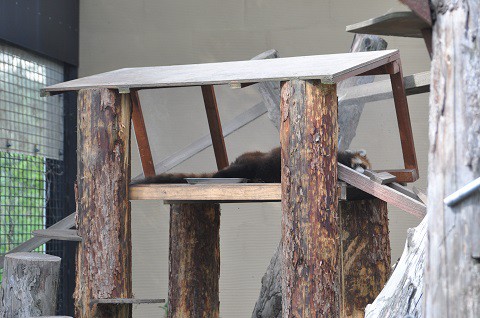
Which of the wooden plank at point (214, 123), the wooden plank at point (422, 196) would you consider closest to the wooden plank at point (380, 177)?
the wooden plank at point (422, 196)

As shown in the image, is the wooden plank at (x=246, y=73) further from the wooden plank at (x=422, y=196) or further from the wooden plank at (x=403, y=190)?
the wooden plank at (x=422, y=196)

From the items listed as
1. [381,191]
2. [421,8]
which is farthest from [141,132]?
[421,8]

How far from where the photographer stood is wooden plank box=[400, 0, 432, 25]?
2.70 meters

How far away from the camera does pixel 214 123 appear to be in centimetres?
710

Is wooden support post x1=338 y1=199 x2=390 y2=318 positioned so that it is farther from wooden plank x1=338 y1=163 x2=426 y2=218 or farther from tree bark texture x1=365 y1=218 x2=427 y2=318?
tree bark texture x1=365 y1=218 x2=427 y2=318

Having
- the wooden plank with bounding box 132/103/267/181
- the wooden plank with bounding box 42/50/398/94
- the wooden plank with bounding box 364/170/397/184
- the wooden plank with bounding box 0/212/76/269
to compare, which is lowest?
the wooden plank with bounding box 0/212/76/269

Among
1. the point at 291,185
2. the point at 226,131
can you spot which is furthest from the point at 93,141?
the point at 226,131

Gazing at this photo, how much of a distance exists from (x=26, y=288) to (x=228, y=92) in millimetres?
4486

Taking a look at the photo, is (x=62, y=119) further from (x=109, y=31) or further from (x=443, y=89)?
(x=443, y=89)

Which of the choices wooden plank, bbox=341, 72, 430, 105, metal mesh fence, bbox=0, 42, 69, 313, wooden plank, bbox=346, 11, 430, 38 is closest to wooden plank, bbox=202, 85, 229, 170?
wooden plank, bbox=341, 72, 430, 105

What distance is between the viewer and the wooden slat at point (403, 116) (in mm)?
6230

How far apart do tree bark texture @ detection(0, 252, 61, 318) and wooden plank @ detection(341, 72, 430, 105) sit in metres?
2.72

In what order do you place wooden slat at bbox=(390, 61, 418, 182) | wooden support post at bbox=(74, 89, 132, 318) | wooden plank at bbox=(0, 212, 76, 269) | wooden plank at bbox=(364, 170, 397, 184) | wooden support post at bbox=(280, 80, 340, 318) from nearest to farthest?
wooden support post at bbox=(280, 80, 340, 318) → wooden plank at bbox=(364, 170, 397, 184) → wooden support post at bbox=(74, 89, 132, 318) → wooden slat at bbox=(390, 61, 418, 182) → wooden plank at bbox=(0, 212, 76, 269)

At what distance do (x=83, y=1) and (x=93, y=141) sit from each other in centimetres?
443
